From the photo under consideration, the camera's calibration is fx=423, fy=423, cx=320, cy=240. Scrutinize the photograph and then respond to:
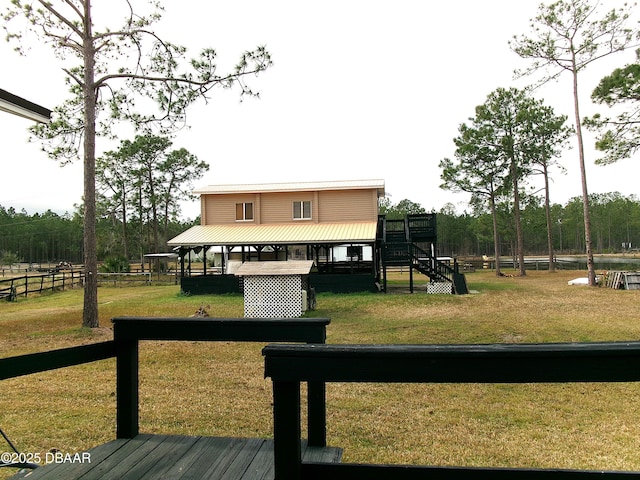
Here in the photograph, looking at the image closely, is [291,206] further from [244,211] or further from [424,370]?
[424,370]

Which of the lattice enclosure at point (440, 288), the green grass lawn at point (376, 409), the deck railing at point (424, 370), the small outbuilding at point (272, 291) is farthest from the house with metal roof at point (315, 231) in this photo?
the deck railing at point (424, 370)

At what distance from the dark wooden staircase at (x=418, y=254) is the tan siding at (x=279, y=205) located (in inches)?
209

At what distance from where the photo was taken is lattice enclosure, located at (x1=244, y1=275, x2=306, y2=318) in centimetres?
1344

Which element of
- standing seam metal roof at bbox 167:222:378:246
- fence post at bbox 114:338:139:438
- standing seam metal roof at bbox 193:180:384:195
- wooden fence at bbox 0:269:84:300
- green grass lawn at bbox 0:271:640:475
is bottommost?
green grass lawn at bbox 0:271:640:475

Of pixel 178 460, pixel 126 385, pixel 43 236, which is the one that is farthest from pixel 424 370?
pixel 43 236

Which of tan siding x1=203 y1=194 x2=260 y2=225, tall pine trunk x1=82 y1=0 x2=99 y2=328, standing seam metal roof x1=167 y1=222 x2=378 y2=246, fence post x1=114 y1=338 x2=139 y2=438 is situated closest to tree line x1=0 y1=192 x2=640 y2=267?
tan siding x1=203 y1=194 x2=260 y2=225

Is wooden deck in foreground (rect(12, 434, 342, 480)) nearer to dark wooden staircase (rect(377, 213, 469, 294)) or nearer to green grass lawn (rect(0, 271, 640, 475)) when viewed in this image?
green grass lawn (rect(0, 271, 640, 475))

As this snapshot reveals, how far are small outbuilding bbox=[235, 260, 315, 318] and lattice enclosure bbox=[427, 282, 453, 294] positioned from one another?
29.9 feet

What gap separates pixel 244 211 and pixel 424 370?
80.9ft

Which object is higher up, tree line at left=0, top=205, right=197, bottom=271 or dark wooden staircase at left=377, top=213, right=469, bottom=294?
tree line at left=0, top=205, right=197, bottom=271

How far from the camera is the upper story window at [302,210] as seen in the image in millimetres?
24828

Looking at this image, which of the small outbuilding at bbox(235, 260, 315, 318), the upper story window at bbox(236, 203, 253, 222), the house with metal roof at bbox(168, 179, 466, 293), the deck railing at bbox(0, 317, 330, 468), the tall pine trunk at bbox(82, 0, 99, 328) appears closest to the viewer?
the deck railing at bbox(0, 317, 330, 468)

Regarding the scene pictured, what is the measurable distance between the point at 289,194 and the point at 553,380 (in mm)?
23871

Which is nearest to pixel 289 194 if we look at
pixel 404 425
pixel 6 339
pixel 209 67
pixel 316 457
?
pixel 209 67
